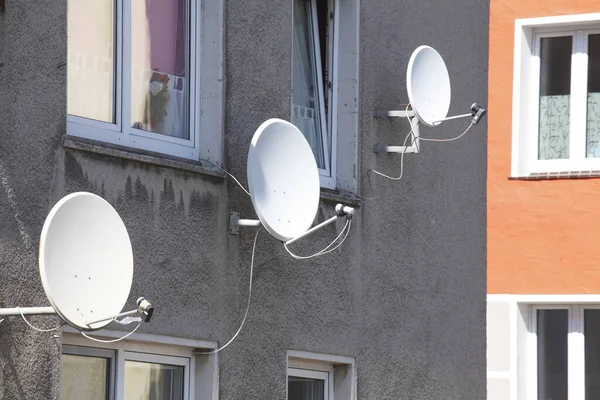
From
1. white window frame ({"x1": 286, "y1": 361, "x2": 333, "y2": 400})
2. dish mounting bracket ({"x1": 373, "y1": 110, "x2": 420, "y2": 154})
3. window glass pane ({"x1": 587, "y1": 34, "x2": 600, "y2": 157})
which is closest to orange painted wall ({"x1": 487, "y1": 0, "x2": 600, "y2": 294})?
window glass pane ({"x1": 587, "y1": 34, "x2": 600, "y2": 157})

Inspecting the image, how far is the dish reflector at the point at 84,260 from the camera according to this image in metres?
6.23

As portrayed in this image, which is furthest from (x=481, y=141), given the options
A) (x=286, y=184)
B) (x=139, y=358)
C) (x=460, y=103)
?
(x=139, y=358)

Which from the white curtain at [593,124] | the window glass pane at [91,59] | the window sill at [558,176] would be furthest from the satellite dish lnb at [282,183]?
the white curtain at [593,124]

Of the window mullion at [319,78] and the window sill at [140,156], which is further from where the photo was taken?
the window mullion at [319,78]

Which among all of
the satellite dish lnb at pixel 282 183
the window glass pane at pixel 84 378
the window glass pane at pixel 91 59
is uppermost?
the window glass pane at pixel 91 59

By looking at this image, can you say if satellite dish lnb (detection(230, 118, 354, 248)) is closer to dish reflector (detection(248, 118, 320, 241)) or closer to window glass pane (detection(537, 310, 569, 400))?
dish reflector (detection(248, 118, 320, 241))

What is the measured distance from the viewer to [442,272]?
1145 cm

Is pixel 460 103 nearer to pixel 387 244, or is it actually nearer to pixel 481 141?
pixel 481 141

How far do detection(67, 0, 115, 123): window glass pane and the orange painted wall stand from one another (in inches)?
381

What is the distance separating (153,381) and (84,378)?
68 cm

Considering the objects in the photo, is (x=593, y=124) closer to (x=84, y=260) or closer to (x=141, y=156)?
(x=141, y=156)

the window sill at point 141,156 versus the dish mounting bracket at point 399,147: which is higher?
the dish mounting bracket at point 399,147

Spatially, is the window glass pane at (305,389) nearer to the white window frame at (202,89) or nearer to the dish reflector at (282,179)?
the dish reflector at (282,179)

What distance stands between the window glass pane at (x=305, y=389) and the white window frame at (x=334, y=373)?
4 centimetres
